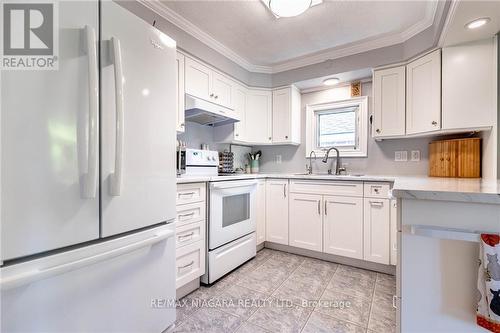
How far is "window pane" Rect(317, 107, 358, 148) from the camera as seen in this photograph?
9.66 ft

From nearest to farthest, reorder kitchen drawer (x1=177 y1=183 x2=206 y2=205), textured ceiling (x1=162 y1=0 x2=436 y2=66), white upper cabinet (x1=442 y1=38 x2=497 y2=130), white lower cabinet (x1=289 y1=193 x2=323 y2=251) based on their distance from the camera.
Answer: kitchen drawer (x1=177 y1=183 x2=206 y2=205) → white upper cabinet (x1=442 y1=38 x2=497 y2=130) → textured ceiling (x1=162 y1=0 x2=436 y2=66) → white lower cabinet (x1=289 y1=193 x2=323 y2=251)

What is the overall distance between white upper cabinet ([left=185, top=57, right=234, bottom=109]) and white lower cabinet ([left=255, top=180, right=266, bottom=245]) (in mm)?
1045

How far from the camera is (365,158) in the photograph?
283cm

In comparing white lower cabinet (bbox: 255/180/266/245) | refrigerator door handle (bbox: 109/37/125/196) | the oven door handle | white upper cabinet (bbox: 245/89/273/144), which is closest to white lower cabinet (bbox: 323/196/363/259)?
white lower cabinet (bbox: 255/180/266/245)

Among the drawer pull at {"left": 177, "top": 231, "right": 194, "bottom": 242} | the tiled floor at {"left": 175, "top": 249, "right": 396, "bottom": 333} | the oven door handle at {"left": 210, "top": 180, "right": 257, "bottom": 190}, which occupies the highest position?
the oven door handle at {"left": 210, "top": 180, "right": 257, "bottom": 190}

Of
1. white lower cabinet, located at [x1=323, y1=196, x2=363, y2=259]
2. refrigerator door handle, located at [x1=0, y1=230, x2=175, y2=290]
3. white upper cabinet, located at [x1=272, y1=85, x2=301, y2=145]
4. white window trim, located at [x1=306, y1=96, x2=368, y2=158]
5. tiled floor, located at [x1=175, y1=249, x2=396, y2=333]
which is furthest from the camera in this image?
white upper cabinet, located at [x1=272, y1=85, x2=301, y2=145]

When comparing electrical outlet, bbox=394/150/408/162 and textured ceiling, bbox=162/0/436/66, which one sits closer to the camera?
textured ceiling, bbox=162/0/436/66

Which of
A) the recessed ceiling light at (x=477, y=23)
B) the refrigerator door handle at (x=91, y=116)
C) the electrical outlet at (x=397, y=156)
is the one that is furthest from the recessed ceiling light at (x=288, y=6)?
the electrical outlet at (x=397, y=156)

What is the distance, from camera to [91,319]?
89 cm

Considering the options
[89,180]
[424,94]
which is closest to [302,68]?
[424,94]

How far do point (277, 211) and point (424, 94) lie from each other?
189cm

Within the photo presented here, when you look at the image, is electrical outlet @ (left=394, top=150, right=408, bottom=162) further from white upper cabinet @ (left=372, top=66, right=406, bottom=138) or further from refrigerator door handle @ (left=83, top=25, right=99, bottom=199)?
refrigerator door handle @ (left=83, top=25, right=99, bottom=199)

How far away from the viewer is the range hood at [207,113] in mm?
2170

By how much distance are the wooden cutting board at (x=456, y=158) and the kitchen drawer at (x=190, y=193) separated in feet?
7.36
